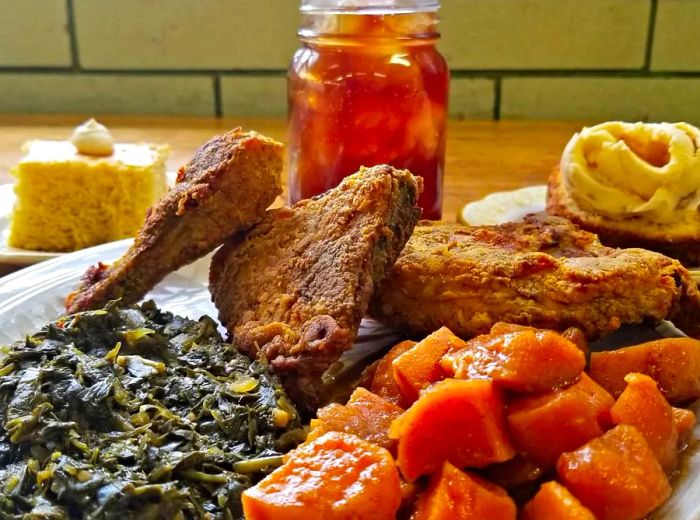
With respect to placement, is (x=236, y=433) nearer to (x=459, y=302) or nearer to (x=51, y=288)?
(x=459, y=302)

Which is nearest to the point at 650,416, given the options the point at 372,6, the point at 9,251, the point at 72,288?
the point at 372,6

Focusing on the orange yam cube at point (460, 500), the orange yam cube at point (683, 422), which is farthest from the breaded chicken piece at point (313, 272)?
the orange yam cube at point (683, 422)

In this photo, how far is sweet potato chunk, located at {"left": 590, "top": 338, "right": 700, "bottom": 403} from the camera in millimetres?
1800

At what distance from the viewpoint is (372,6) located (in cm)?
255

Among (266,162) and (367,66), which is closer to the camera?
(266,162)

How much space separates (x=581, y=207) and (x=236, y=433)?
170 centimetres

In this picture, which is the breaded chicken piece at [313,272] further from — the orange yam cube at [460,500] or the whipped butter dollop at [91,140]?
the whipped butter dollop at [91,140]

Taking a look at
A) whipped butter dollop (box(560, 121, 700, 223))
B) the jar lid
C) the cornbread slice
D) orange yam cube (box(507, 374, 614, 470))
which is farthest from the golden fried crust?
the cornbread slice

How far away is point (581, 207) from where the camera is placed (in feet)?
9.50

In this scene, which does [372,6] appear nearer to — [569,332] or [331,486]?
[569,332]

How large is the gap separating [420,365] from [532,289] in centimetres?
41

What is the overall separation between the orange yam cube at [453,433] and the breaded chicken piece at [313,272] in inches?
13.3

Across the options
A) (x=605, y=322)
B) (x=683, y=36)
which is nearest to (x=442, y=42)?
(x=683, y=36)

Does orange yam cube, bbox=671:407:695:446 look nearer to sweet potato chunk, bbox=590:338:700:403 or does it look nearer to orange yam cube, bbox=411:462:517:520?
sweet potato chunk, bbox=590:338:700:403
